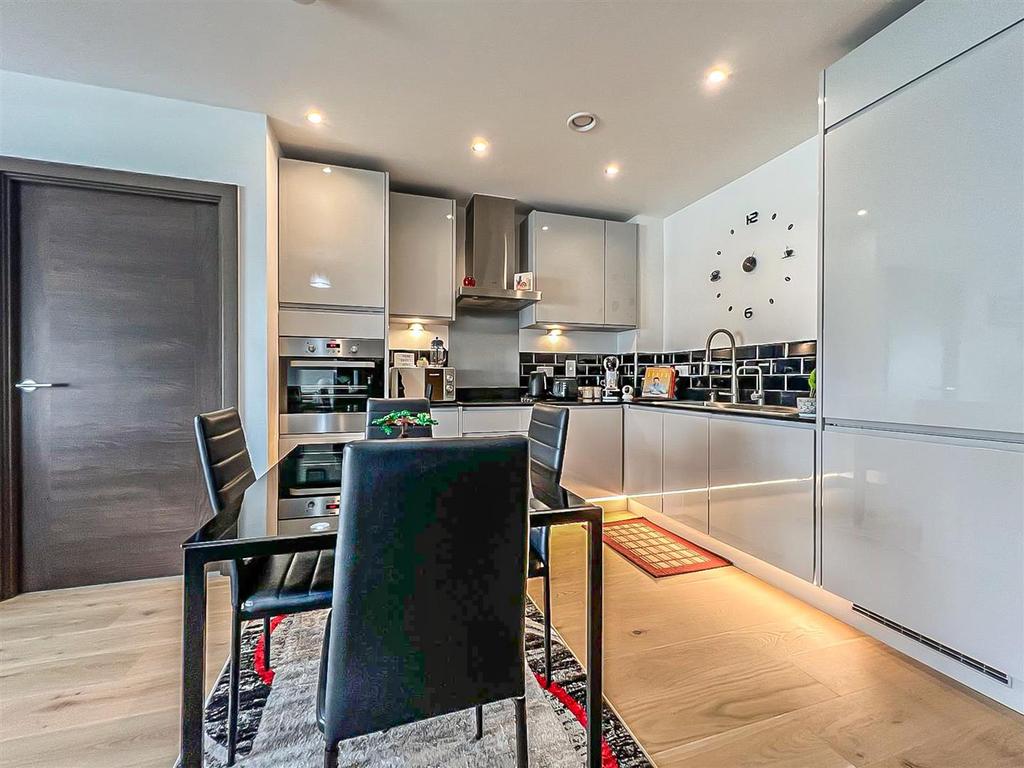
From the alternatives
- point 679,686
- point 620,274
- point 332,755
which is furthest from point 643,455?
point 332,755

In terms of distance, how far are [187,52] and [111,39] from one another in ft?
0.94

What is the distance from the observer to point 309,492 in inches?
52.2

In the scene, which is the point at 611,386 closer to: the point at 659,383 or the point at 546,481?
the point at 659,383

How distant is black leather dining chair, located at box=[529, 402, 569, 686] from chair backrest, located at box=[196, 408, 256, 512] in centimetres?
87

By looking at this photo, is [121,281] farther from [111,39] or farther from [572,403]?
[572,403]

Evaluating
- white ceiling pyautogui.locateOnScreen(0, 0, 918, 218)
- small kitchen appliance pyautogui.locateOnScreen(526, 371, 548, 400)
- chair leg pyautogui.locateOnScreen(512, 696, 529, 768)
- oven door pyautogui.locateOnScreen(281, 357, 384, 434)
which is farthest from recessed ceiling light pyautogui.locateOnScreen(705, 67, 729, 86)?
chair leg pyautogui.locateOnScreen(512, 696, 529, 768)

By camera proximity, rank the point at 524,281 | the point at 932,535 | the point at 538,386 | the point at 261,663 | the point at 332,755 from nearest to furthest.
A: the point at 332,755
the point at 932,535
the point at 261,663
the point at 524,281
the point at 538,386

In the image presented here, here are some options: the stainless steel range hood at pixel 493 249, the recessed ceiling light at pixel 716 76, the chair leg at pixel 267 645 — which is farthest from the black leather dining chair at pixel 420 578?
the stainless steel range hood at pixel 493 249

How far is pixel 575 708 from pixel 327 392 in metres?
2.35

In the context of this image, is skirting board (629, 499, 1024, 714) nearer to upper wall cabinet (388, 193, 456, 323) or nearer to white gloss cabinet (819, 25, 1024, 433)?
white gloss cabinet (819, 25, 1024, 433)

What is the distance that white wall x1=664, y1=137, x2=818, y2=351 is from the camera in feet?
8.84

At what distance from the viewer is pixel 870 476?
5.76 feet

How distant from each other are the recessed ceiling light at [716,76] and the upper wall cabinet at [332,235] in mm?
2026

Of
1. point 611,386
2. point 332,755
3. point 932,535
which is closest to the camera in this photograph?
point 332,755
